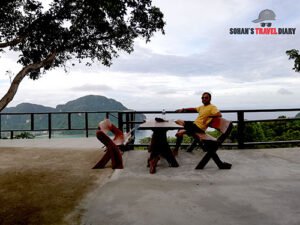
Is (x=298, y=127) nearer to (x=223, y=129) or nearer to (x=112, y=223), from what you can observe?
(x=223, y=129)

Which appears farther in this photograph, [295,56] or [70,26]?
[295,56]

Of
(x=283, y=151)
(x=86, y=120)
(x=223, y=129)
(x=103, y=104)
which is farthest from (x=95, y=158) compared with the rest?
(x=103, y=104)

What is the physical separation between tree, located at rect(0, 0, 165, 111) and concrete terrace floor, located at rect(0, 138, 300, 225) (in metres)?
3.74

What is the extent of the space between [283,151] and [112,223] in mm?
4878

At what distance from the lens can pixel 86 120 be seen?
10.8 m

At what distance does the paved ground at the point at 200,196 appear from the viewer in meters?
2.74

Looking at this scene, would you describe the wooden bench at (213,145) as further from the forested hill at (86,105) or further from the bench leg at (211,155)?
the forested hill at (86,105)

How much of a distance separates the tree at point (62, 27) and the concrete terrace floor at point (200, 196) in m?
3.74

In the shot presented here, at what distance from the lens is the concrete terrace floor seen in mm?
2738

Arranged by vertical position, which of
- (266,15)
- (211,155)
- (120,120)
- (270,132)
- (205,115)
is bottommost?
(270,132)

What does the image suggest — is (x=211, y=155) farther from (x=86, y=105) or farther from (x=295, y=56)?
(x=86, y=105)

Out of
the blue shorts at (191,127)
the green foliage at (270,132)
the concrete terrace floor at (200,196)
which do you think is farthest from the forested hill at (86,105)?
the concrete terrace floor at (200,196)

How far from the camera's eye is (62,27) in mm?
7004

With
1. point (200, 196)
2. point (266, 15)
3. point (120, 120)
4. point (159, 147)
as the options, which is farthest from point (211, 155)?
point (266, 15)
